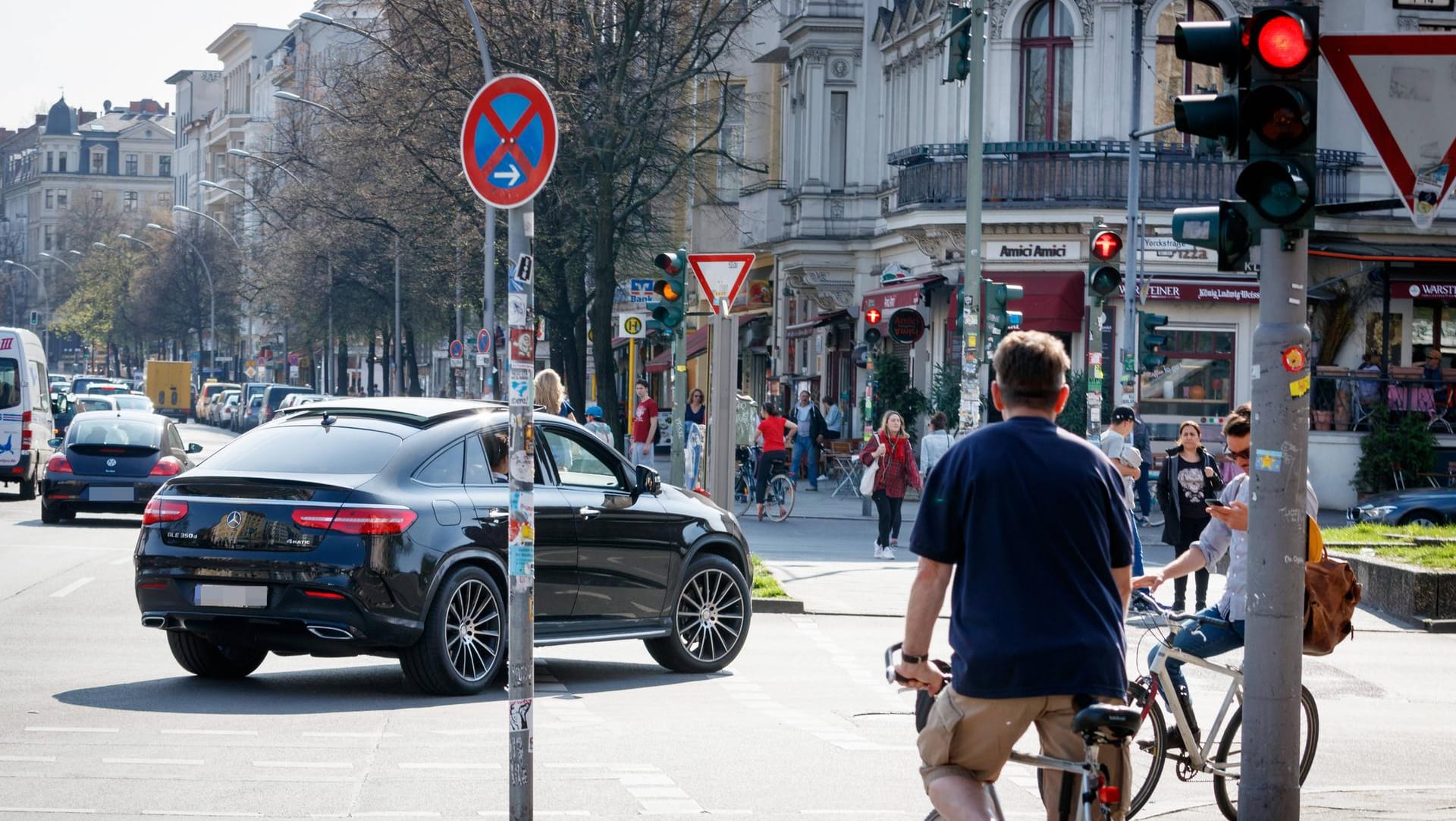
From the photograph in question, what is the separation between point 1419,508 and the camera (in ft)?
90.0

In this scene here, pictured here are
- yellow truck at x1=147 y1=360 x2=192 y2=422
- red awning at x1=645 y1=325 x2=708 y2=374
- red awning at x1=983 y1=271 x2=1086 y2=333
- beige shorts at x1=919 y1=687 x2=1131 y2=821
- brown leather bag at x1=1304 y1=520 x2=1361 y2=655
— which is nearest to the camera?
beige shorts at x1=919 y1=687 x2=1131 y2=821

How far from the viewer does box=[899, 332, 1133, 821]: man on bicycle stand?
5.23m

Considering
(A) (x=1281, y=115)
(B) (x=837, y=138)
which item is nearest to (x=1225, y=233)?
(A) (x=1281, y=115)

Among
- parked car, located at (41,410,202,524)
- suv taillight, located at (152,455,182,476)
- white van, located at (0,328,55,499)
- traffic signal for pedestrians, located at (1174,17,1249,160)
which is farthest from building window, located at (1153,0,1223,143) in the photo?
traffic signal for pedestrians, located at (1174,17,1249,160)

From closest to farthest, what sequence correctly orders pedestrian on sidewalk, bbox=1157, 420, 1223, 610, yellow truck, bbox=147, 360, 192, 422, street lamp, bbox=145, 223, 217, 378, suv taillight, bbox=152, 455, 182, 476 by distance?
pedestrian on sidewalk, bbox=1157, 420, 1223, 610, suv taillight, bbox=152, 455, 182, 476, yellow truck, bbox=147, 360, 192, 422, street lamp, bbox=145, 223, 217, 378

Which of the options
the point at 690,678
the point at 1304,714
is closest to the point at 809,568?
the point at 690,678

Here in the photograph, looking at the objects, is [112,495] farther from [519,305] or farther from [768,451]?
[519,305]

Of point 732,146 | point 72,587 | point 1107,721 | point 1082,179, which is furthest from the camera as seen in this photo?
point 732,146

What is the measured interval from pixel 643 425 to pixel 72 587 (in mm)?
13712

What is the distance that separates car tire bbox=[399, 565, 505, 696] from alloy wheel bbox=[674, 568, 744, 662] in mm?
1609

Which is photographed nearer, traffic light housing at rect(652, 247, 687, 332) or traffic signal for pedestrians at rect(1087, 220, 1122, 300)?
traffic light housing at rect(652, 247, 687, 332)

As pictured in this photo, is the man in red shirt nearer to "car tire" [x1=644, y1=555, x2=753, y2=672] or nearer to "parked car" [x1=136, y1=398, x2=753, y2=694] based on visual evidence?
"car tire" [x1=644, y1=555, x2=753, y2=672]

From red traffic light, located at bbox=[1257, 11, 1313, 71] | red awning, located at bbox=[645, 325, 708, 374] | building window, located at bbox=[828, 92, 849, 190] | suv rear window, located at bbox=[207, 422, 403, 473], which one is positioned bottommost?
suv rear window, located at bbox=[207, 422, 403, 473]

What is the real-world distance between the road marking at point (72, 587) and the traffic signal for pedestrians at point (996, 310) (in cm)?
1068
